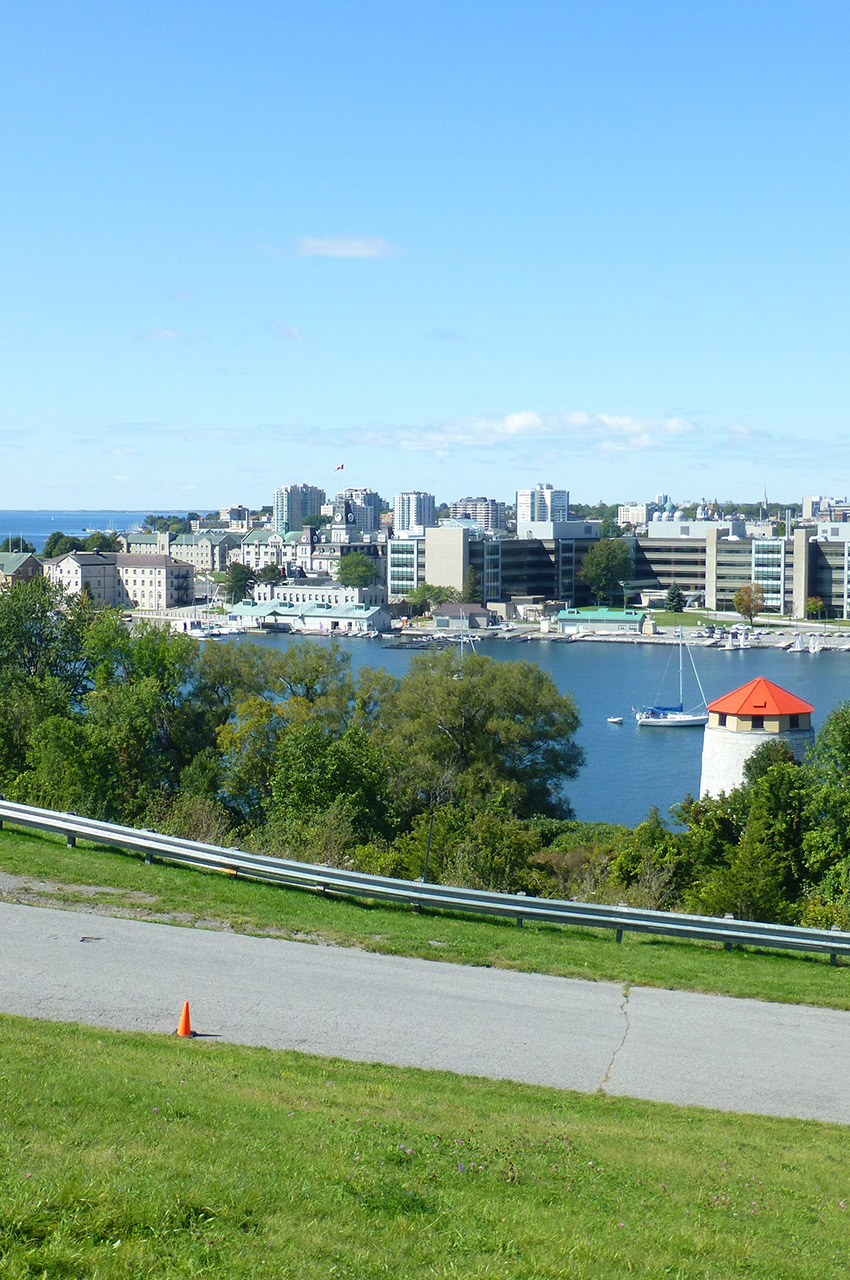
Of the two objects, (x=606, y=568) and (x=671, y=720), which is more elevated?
(x=606, y=568)

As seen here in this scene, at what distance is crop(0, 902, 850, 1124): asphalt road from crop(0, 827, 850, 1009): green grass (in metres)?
0.33

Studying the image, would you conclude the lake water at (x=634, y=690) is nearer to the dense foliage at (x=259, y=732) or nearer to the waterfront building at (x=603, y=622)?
the waterfront building at (x=603, y=622)

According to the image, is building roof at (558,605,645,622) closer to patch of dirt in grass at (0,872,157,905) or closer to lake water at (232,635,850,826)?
lake water at (232,635,850,826)

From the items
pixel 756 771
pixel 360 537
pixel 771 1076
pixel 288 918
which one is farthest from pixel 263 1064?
pixel 360 537

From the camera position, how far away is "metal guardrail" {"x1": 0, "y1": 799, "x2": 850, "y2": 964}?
11992 mm

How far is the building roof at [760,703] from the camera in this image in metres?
28.6

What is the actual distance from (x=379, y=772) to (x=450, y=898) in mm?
12852

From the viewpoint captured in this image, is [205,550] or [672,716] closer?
[672,716]

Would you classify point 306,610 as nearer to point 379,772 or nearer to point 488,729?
point 488,729

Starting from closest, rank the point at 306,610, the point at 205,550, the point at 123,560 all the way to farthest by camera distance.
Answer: the point at 306,610 < the point at 123,560 < the point at 205,550

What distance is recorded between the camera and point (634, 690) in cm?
7406

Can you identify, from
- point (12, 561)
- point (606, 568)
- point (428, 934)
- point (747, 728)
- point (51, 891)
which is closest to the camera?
point (428, 934)

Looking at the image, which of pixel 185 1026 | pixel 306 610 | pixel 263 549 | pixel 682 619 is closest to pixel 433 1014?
pixel 185 1026

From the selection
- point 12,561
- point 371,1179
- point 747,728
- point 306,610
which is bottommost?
point 306,610
